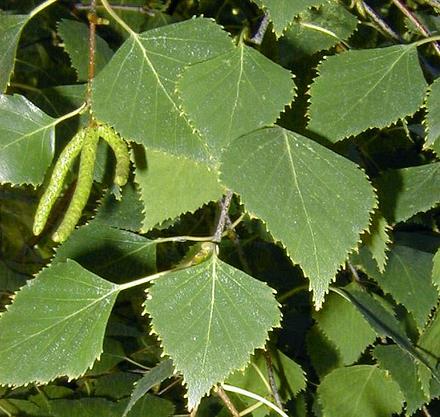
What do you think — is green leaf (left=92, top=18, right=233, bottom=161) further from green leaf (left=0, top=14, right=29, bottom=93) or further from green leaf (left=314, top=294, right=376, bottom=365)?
green leaf (left=314, top=294, right=376, bottom=365)

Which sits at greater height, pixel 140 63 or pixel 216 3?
pixel 140 63

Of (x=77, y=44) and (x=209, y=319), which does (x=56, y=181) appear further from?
(x=77, y=44)

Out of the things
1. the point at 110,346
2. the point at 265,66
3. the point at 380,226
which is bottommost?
the point at 110,346

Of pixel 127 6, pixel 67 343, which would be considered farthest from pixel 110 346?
pixel 67 343

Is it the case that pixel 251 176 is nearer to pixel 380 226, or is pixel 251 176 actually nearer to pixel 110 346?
pixel 380 226

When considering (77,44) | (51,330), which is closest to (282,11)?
(51,330)

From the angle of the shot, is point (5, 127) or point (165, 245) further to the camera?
point (165, 245)
